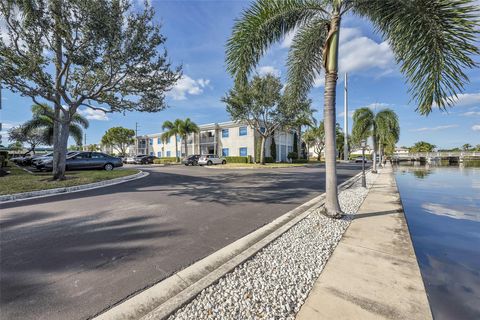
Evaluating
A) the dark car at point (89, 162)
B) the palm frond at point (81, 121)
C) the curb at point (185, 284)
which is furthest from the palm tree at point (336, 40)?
the palm frond at point (81, 121)

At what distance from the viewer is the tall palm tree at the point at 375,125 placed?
15961 mm

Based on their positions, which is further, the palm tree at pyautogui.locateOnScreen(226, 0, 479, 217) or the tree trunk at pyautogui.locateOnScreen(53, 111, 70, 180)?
the tree trunk at pyautogui.locateOnScreen(53, 111, 70, 180)

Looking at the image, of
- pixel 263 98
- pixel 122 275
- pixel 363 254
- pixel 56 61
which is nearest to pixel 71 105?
→ pixel 56 61

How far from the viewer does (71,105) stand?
11.1m

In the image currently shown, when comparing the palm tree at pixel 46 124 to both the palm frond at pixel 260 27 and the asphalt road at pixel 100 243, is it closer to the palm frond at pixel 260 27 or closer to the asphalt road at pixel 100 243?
the asphalt road at pixel 100 243

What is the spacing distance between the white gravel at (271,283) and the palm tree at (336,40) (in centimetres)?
204

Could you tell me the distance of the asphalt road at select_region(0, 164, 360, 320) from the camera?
96.7 inches

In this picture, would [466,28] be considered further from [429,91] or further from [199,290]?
[199,290]

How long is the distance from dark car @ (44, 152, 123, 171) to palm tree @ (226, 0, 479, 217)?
14.8m

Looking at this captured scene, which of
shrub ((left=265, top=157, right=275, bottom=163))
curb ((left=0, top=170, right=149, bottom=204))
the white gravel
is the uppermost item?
shrub ((left=265, top=157, right=275, bottom=163))

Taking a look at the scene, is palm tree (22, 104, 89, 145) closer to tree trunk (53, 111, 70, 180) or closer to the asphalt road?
tree trunk (53, 111, 70, 180)

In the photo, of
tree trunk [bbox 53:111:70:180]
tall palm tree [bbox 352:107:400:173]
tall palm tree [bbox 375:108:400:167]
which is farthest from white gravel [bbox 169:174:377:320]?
tall palm tree [bbox 375:108:400:167]

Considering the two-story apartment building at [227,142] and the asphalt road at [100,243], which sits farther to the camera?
the two-story apartment building at [227,142]

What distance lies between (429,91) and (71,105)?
47.1 feet
